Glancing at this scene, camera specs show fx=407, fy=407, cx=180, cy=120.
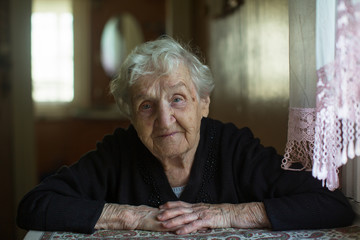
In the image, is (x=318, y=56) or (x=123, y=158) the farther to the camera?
(x=123, y=158)

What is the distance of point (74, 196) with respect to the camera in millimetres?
1510

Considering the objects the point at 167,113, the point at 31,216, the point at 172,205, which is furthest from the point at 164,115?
the point at 31,216

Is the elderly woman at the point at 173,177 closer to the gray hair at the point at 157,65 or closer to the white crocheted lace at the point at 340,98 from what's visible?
the gray hair at the point at 157,65

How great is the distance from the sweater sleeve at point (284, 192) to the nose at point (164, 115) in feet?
0.97

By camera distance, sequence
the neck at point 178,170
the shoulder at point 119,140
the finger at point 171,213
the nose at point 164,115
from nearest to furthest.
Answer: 1. the finger at point 171,213
2. the nose at point 164,115
3. the neck at point 178,170
4. the shoulder at point 119,140

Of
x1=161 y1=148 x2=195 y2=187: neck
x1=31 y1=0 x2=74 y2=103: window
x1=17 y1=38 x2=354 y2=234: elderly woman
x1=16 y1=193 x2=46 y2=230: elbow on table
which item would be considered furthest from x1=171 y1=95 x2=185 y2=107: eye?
x1=31 y1=0 x2=74 y2=103: window

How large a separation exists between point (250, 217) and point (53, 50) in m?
5.08

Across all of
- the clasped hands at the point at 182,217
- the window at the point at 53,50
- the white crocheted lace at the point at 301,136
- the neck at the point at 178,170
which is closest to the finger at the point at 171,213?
→ the clasped hands at the point at 182,217

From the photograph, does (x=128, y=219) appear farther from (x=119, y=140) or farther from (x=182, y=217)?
(x=119, y=140)

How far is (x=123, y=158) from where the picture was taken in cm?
166

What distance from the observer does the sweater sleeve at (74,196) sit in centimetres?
134

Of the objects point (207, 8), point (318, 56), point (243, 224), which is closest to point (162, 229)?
point (243, 224)

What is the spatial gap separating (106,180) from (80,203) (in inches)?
9.9

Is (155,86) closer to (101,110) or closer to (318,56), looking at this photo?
(318,56)
